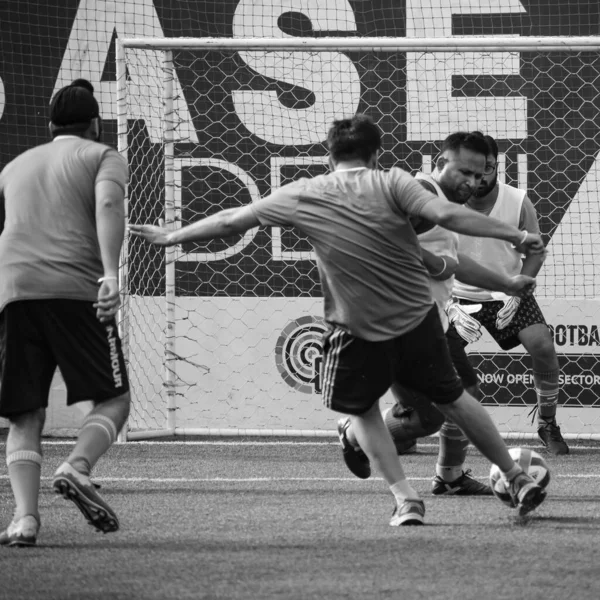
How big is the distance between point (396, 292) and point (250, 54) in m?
4.65

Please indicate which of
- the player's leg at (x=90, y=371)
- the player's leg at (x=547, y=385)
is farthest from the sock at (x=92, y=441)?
the player's leg at (x=547, y=385)

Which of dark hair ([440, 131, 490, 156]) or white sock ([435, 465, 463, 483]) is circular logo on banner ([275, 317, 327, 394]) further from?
dark hair ([440, 131, 490, 156])

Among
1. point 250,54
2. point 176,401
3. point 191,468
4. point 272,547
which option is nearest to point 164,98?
point 250,54

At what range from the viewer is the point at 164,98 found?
868cm

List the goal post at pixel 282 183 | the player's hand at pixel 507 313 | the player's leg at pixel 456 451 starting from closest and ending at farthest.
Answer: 1. the player's leg at pixel 456 451
2. the player's hand at pixel 507 313
3. the goal post at pixel 282 183

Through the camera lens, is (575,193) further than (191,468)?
Yes

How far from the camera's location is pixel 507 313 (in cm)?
731

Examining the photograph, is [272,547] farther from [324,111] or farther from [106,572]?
[324,111]

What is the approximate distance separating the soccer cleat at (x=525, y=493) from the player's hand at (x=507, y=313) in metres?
2.52

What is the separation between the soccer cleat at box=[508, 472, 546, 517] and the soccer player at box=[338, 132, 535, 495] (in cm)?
70

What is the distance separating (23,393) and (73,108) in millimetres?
1043

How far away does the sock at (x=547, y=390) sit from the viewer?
25.2 ft

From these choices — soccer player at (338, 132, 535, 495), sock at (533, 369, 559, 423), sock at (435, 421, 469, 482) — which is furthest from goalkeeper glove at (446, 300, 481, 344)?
sock at (435, 421, 469, 482)

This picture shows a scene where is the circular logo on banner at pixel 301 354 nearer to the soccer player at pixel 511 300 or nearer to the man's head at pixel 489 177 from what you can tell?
the soccer player at pixel 511 300
